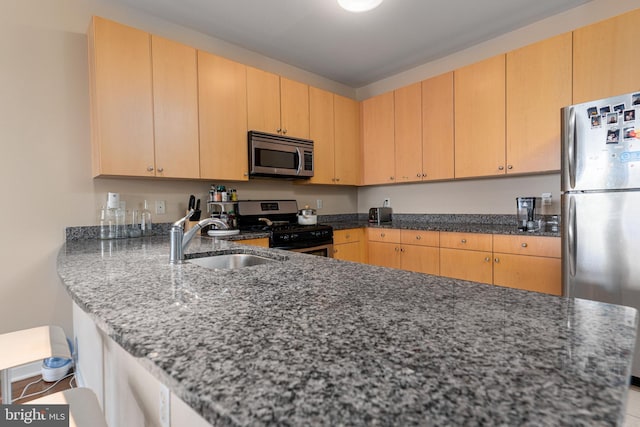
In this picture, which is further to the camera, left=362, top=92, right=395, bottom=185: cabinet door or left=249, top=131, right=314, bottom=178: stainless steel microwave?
left=362, top=92, right=395, bottom=185: cabinet door

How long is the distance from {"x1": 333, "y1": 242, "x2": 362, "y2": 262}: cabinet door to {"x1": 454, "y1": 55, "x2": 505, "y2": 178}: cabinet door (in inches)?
49.7

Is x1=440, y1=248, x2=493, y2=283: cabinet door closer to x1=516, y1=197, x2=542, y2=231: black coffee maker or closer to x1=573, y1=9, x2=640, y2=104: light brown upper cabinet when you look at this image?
x1=516, y1=197, x2=542, y2=231: black coffee maker

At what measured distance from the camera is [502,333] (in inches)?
21.7

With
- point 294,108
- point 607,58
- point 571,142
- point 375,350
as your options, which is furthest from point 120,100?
point 607,58

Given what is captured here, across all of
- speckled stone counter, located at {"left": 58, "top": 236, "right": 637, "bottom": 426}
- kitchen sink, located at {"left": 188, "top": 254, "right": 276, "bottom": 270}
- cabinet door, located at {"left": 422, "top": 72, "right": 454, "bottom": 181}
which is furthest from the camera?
cabinet door, located at {"left": 422, "top": 72, "right": 454, "bottom": 181}

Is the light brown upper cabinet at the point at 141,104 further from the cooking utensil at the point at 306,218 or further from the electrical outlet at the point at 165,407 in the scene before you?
the electrical outlet at the point at 165,407

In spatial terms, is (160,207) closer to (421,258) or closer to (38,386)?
(38,386)

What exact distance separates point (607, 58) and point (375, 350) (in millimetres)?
2880

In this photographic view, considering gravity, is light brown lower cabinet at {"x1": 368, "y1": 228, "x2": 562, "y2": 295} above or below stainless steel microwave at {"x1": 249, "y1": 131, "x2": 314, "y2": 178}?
below

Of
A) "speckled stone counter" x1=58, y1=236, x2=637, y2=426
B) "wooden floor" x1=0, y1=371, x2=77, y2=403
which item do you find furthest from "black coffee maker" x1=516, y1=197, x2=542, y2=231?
"wooden floor" x1=0, y1=371, x2=77, y2=403

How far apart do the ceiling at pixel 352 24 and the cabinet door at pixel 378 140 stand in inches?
18.9

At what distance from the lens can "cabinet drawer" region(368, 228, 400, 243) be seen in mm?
3236

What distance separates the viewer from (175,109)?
7.99 ft

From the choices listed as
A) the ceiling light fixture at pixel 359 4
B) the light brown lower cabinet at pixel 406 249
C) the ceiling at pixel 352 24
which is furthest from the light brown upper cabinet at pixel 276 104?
the light brown lower cabinet at pixel 406 249
